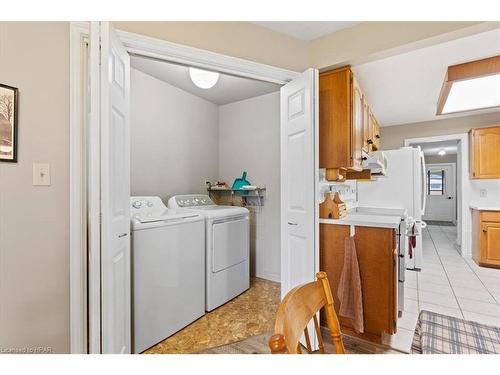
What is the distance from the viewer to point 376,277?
73.2 inches

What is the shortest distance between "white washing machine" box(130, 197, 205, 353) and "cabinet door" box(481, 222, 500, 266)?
12.8 feet

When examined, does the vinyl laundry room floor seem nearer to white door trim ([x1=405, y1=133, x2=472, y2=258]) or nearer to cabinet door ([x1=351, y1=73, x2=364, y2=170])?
cabinet door ([x1=351, y1=73, x2=364, y2=170])

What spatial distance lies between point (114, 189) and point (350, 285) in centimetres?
175

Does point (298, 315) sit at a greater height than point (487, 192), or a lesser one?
lesser

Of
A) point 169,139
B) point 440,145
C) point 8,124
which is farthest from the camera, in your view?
point 440,145

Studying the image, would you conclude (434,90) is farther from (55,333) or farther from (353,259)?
(55,333)

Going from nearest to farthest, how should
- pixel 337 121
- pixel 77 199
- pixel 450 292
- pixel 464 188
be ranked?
1. pixel 77 199
2. pixel 337 121
3. pixel 450 292
4. pixel 464 188

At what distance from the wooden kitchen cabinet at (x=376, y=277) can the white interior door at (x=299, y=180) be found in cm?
33

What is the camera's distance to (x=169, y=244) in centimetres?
198

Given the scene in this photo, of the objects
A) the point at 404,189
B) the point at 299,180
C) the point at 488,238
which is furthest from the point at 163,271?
the point at 488,238

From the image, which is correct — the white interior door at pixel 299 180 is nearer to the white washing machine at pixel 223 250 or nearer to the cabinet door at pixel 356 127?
the cabinet door at pixel 356 127

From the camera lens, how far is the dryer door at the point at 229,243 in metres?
2.42

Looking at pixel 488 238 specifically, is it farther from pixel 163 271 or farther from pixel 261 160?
pixel 163 271

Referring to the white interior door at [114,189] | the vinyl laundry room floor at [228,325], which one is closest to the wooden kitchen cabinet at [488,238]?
the vinyl laundry room floor at [228,325]
